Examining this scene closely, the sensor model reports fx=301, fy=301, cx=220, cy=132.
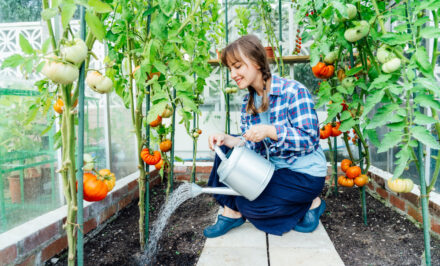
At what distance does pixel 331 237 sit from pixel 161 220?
85cm

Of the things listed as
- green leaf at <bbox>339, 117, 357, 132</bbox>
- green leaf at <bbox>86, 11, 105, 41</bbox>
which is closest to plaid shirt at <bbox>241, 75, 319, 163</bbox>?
green leaf at <bbox>339, 117, 357, 132</bbox>

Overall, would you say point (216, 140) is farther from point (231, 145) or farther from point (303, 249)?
point (303, 249)

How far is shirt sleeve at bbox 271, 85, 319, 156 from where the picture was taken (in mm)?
1248

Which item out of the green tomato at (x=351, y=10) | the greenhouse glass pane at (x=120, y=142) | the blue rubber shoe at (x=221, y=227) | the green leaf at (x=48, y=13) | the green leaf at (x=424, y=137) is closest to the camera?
the green leaf at (x=48, y=13)

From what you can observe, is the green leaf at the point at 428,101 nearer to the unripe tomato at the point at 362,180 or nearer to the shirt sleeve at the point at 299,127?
the shirt sleeve at the point at 299,127

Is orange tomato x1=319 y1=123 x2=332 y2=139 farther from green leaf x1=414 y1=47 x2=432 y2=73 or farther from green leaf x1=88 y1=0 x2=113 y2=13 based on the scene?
green leaf x1=88 y1=0 x2=113 y2=13

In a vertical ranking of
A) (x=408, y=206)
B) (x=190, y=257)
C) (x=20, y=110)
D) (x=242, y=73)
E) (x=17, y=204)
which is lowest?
(x=190, y=257)

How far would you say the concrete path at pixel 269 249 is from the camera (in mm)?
1171

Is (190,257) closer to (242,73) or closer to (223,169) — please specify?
(223,169)

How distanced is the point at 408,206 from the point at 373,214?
174mm

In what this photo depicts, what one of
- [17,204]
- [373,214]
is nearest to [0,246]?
[17,204]

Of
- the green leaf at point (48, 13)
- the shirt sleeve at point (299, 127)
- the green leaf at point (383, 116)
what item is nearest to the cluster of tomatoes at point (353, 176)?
the shirt sleeve at point (299, 127)

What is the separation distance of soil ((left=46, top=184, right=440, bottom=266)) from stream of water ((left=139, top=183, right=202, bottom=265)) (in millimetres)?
29

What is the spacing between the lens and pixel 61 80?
665 millimetres
